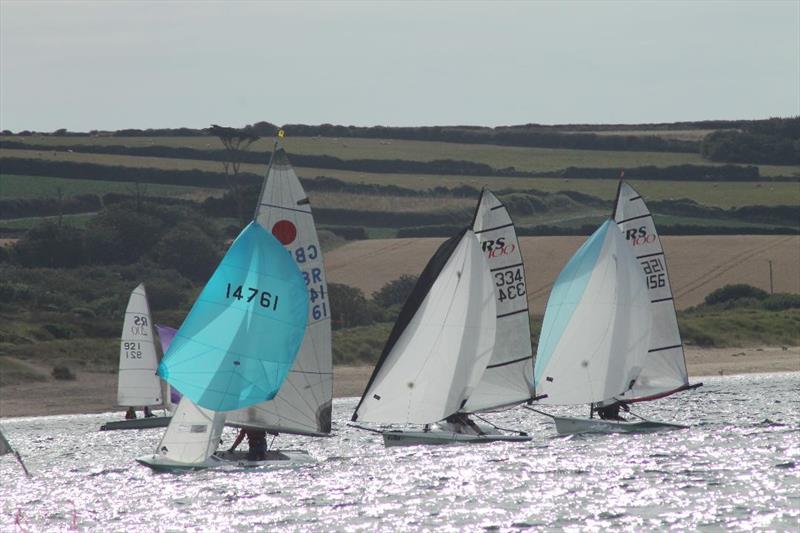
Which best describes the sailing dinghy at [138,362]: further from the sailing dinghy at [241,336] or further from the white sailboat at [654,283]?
the sailing dinghy at [241,336]

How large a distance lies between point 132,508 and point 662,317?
20.3 metres

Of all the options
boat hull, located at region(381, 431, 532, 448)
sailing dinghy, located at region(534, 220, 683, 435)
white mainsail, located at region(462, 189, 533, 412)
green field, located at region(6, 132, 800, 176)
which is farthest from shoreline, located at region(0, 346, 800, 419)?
green field, located at region(6, 132, 800, 176)

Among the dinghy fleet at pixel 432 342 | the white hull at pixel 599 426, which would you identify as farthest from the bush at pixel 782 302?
the white hull at pixel 599 426

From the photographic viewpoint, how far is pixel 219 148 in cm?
15650

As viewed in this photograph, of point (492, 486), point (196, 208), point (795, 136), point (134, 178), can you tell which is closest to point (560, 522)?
point (492, 486)

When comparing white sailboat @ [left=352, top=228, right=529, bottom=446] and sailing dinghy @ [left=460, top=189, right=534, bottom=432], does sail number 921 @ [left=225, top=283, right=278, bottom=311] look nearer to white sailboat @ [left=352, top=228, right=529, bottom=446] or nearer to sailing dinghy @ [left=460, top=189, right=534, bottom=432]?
white sailboat @ [left=352, top=228, right=529, bottom=446]

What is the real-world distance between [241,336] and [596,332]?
13.4m

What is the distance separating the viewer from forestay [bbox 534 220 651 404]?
163 ft

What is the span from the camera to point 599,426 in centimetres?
5019

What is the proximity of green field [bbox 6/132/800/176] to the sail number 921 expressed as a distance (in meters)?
108

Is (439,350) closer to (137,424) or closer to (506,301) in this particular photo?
(506,301)

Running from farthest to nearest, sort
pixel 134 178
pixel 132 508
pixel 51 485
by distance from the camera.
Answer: pixel 134 178
pixel 51 485
pixel 132 508

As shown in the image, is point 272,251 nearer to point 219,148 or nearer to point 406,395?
point 406,395

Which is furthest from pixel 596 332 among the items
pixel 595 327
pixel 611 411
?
pixel 611 411
